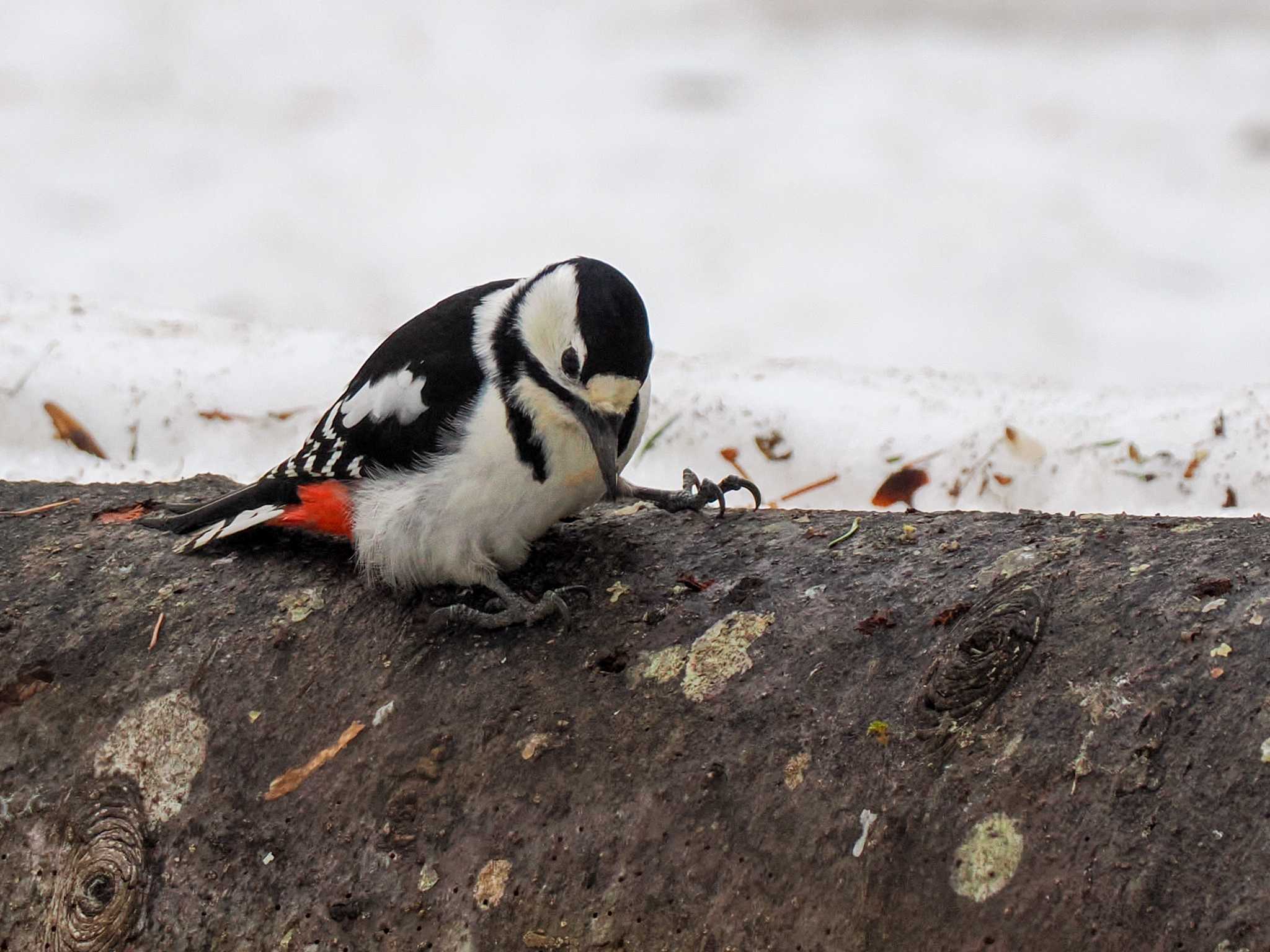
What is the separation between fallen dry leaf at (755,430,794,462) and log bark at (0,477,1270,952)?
135cm

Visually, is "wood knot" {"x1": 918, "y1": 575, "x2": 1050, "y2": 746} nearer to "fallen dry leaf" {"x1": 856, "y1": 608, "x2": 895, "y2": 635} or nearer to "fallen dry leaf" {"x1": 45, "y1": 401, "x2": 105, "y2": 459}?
"fallen dry leaf" {"x1": 856, "y1": 608, "x2": 895, "y2": 635}

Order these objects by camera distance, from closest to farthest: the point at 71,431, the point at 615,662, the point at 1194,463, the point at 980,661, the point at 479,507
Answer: the point at 980,661 → the point at 615,662 → the point at 479,507 → the point at 1194,463 → the point at 71,431

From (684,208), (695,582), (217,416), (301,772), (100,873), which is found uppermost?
(695,582)

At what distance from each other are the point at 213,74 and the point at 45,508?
223 inches

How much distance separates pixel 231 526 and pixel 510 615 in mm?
568

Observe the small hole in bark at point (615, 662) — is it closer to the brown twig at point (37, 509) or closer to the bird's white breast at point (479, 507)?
the bird's white breast at point (479, 507)

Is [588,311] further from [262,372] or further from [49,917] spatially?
[262,372]

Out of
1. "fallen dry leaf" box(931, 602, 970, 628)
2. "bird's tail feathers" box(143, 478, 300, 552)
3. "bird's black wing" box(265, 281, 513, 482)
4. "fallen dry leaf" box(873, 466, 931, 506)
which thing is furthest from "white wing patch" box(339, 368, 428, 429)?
"fallen dry leaf" box(873, 466, 931, 506)

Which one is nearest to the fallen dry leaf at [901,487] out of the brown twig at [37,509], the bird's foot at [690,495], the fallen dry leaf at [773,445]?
the fallen dry leaf at [773,445]

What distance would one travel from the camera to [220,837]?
1721 mm

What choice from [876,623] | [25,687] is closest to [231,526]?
[25,687]

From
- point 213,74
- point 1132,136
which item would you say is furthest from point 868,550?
point 213,74

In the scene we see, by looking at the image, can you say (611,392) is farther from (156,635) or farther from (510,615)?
(156,635)

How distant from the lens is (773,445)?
3.44 m
